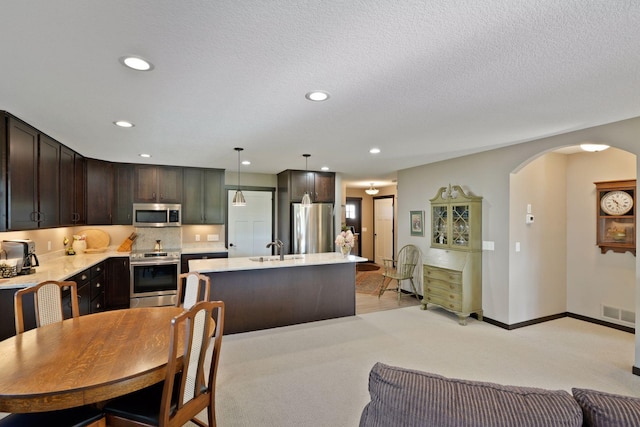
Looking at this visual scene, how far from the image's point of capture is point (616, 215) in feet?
13.7

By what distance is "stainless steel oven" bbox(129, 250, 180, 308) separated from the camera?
499cm

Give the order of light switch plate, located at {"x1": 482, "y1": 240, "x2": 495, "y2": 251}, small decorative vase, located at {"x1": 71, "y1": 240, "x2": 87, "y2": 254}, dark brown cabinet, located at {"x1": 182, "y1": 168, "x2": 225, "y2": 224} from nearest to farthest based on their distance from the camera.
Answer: light switch plate, located at {"x1": 482, "y1": 240, "x2": 495, "y2": 251}, small decorative vase, located at {"x1": 71, "y1": 240, "x2": 87, "y2": 254}, dark brown cabinet, located at {"x1": 182, "y1": 168, "x2": 225, "y2": 224}

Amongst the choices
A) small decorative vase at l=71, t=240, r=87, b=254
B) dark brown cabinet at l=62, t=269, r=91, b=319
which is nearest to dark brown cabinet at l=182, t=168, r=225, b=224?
small decorative vase at l=71, t=240, r=87, b=254

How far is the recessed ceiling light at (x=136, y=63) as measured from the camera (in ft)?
5.76

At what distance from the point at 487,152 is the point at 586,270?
2.18 meters

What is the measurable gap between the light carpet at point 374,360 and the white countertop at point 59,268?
1.84m

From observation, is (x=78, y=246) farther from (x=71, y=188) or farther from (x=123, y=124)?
(x=123, y=124)

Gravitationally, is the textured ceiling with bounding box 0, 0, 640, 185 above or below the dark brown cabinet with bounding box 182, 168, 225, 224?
above

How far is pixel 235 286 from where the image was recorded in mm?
3967

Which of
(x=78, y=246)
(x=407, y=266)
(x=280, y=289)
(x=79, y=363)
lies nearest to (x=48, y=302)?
(x=79, y=363)

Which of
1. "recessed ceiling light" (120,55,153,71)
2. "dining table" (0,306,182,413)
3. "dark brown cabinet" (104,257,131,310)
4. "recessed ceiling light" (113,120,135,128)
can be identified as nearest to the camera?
"dining table" (0,306,182,413)

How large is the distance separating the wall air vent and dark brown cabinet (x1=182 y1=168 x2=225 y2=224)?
601cm

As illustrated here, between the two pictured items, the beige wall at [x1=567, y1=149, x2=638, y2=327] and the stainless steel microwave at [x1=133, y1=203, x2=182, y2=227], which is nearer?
the beige wall at [x1=567, y1=149, x2=638, y2=327]

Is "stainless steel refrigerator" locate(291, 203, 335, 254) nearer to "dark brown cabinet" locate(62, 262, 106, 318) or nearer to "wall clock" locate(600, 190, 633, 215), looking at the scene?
"dark brown cabinet" locate(62, 262, 106, 318)
